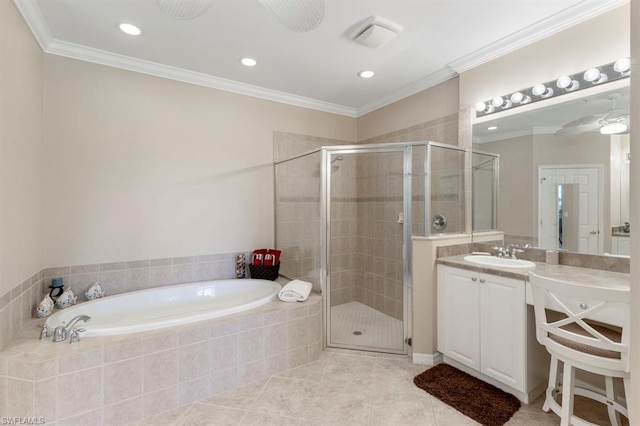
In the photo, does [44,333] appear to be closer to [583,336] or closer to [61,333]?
[61,333]

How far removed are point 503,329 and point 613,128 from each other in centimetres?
149

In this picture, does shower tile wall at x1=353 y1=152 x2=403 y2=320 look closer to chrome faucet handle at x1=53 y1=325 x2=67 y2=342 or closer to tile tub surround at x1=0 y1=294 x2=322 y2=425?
tile tub surround at x1=0 y1=294 x2=322 y2=425

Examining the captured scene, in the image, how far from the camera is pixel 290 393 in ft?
6.87

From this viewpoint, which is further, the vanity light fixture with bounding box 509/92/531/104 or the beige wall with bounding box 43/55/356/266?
the beige wall with bounding box 43/55/356/266

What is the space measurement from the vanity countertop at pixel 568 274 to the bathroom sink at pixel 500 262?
0.07m

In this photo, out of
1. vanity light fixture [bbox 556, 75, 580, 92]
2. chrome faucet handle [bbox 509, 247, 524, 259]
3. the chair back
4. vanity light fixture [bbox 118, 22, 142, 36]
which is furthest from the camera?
chrome faucet handle [bbox 509, 247, 524, 259]

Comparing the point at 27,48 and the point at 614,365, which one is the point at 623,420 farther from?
the point at 27,48

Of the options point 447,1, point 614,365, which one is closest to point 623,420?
point 614,365

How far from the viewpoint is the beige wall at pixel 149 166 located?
2.46 meters

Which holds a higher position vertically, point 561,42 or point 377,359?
point 561,42

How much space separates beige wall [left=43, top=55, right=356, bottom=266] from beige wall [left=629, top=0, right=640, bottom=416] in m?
2.99

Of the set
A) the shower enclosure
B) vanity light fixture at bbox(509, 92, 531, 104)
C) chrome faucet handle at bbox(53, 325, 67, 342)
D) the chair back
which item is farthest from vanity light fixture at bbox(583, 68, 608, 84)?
chrome faucet handle at bbox(53, 325, 67, 342)

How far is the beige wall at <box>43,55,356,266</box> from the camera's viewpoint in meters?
2.46

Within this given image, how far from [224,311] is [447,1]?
2635mm
